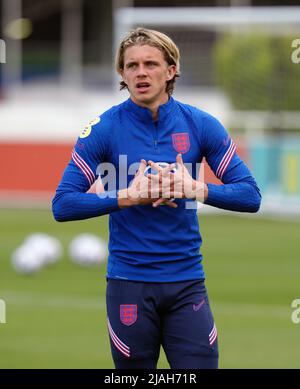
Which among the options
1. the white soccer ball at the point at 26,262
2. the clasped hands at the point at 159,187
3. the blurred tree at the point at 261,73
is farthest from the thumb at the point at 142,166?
the blurred tree at the point at 261,73

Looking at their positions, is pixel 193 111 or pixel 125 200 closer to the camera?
pixel 125 200

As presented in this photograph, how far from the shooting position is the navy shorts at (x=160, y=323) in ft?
16.8

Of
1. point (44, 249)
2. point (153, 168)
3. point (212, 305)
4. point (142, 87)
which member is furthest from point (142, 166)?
→ point (44, 249)

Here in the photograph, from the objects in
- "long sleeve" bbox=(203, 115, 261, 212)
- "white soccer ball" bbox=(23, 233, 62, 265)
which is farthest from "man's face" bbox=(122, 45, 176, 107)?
"white soccer ball" bbox=(23, 233, 62, 265)

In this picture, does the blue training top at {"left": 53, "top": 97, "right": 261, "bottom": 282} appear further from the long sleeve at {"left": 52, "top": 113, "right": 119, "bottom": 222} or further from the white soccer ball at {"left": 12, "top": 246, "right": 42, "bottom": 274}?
the white soccer ball at {"left": 12, "top": 246, "right": 42, "bottom": 274}

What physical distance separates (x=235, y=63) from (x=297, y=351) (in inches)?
572

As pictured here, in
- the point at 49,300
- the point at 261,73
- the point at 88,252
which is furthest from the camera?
the point at 261,73

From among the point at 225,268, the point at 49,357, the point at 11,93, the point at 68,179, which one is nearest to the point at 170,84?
the point at 68,179

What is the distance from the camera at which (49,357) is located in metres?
8.84

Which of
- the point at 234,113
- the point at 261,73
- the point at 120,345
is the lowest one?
the point at 120,345

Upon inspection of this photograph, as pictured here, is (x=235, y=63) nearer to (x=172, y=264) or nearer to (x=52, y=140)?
(x=52, y=140)

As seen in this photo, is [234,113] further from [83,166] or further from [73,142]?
[83,166]

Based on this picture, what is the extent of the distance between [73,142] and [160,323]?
1739 centimetres

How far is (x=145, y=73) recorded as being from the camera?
16.6 feet
